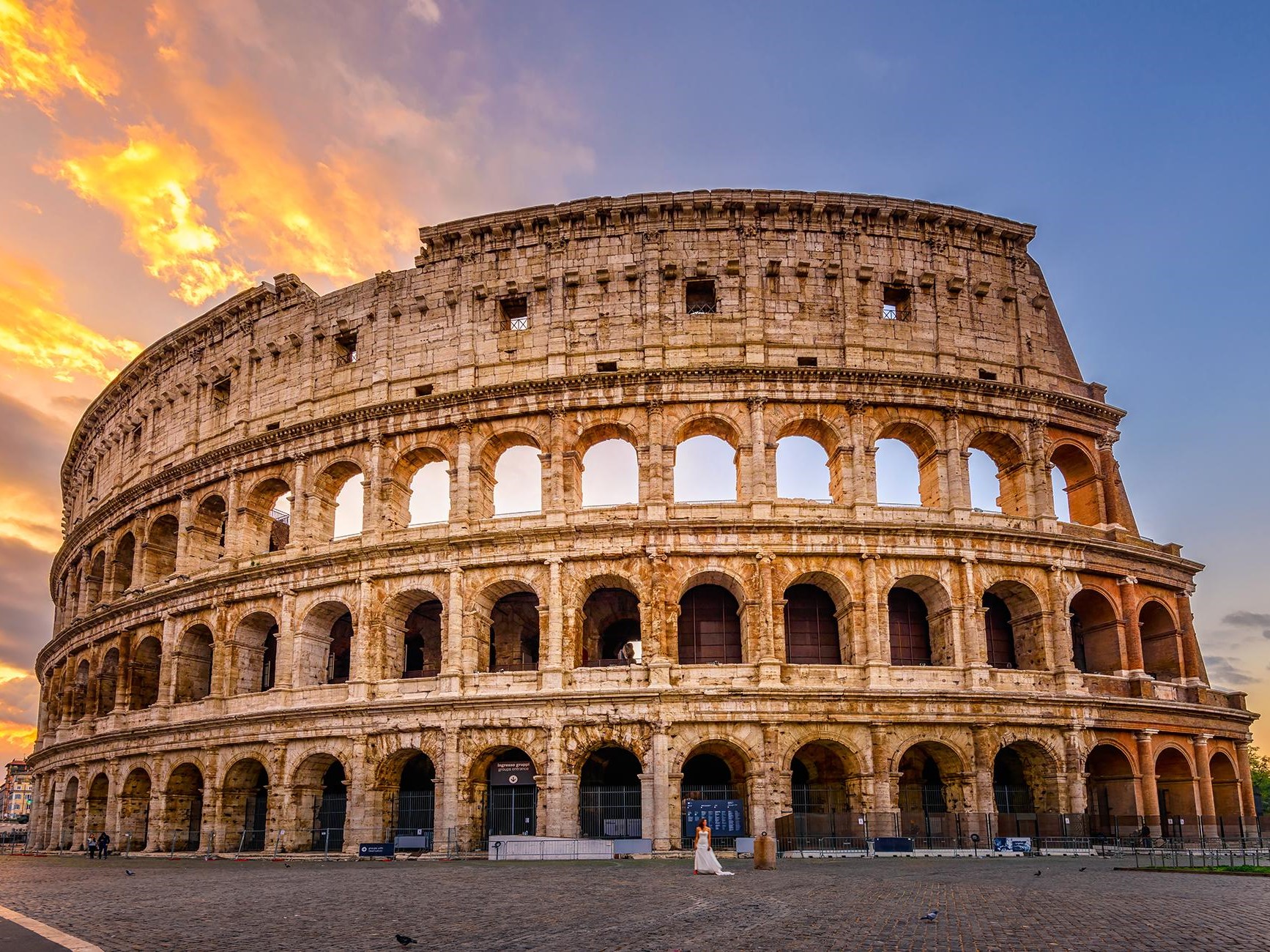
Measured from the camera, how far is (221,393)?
3788 cm

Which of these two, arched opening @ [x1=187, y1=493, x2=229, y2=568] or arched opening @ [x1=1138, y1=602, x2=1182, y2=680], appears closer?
arched opening @ [x1=1138, y1=602, x2=1182, y2=680]

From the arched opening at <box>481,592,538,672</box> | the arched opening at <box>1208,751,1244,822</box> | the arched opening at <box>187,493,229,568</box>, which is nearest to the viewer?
the arched opening at <box>481,592,538,672</box>

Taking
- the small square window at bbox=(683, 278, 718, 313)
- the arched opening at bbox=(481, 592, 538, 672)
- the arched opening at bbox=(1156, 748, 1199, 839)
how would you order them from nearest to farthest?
the arched opening at bbox=(1156, 748, 1199, 839) → the arched opening at bbox=(481, 592, 538, 672) → the small square window at bbox=(683, 278, 718, 313)

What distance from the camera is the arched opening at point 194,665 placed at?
3441 centimetres

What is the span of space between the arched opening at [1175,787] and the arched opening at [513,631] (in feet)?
63.1

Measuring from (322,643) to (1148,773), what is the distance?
25089 mm

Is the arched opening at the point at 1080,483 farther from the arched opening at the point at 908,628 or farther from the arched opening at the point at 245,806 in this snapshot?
the arched opening at the point at 245,806

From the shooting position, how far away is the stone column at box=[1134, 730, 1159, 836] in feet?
95.5

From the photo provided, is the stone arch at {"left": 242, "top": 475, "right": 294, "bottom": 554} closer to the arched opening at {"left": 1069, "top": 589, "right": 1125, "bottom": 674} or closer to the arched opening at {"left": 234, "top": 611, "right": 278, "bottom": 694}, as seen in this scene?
the arched opening at {"left": 234, "top": 611, "right": 278, "bottom": 694}

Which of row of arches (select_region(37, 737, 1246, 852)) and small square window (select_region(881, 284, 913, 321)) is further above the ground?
small square window (select_region(881, 284, 913, 321))

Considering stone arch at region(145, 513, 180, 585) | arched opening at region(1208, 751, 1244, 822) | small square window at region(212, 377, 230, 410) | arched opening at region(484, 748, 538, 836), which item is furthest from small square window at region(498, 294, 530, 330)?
arched opening at region(1208, 751, 1244, 822)

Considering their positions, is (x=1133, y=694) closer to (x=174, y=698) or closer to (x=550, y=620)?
(x=550, y=620)

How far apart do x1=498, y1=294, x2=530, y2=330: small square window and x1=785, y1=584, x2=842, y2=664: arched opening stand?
11.9 metres

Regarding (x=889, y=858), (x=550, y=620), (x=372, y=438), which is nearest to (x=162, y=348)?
(x=372, y=438)
